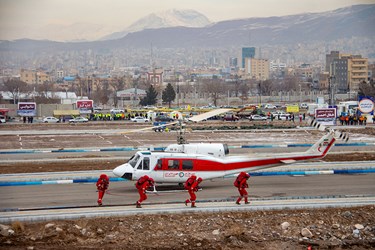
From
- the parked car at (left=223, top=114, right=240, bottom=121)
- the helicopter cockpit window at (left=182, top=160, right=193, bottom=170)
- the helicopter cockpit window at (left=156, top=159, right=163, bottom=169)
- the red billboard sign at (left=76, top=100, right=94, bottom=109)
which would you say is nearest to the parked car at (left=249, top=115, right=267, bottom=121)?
the parked car at (left=223, top=114, right=240, bottom=121)

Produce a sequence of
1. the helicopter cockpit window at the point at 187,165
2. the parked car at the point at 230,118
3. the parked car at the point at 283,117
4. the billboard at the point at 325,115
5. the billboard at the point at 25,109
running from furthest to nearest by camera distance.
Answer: the billboard at the point at 25,109, the parked car at the point at 283,117, the parked car at the point at 230,118, the billboard at the point at 325,115, the helicopter cockpit window at the point at 187,165

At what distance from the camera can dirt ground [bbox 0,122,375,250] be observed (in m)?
12.7

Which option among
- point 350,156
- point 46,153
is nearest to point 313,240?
point 350,156

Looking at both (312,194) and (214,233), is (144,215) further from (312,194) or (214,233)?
(312,194)

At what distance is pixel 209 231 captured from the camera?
13266 mm

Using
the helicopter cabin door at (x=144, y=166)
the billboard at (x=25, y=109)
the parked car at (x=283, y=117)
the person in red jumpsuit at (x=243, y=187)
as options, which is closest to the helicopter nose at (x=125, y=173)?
the helicopter cabin door at (x=144, y=166)

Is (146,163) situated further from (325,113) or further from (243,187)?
(325,113)

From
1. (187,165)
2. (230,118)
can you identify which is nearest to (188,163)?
(187,165)

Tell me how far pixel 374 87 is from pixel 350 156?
204 ft

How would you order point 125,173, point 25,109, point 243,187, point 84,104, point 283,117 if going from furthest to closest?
point 84,104, point 25,109, point 283,117, point 125,173, point 243,187

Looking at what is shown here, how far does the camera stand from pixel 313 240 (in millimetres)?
13125

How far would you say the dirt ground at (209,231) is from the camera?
12.7 meters

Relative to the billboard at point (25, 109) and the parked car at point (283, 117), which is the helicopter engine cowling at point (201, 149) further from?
the billboard at point (25, 109)

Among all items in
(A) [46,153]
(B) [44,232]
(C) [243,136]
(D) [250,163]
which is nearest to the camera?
(B) [44,232]
